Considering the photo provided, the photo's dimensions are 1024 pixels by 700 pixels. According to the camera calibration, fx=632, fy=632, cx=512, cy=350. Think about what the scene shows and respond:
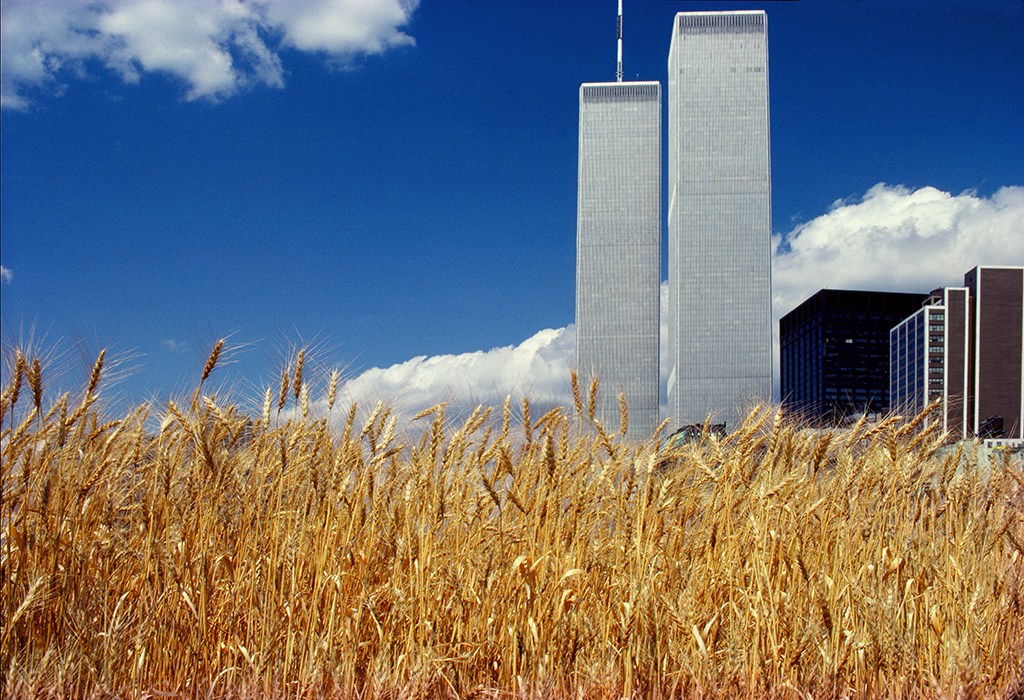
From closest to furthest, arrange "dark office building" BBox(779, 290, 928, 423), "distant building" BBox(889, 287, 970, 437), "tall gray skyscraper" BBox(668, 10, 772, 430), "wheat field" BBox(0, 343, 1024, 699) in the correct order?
"wheat field" BBox(0, 343, 1024, 699), "distant building" BBox(889, 287, 970, 437), "tall gray skyscraper" BBox(668, 10, 772, 430), "dark office building" BBox(779, 290, 928, 423)

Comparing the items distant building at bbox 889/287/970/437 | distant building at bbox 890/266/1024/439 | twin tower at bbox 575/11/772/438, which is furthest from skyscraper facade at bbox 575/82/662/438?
distant building at bbox 890/266/1024/439

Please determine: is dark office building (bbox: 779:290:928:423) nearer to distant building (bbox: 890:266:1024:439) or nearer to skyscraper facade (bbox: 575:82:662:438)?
distant building (bbox: 890:266:1024:439)

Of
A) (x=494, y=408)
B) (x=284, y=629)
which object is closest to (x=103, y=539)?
(x=284, y=629)

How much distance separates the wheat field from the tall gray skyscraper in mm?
83691

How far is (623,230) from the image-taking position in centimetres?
9400

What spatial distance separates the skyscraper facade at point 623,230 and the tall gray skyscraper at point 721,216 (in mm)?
5927

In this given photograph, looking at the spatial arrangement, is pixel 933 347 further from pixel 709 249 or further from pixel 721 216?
pixel 721 216

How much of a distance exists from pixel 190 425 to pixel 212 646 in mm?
737

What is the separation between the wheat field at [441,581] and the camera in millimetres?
1872

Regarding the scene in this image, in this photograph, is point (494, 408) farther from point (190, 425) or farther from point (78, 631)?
point (78, 631)

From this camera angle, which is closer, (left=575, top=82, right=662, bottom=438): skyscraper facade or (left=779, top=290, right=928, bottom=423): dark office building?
(left=575, top=82, right=662, bottom=438): skyscraper facade

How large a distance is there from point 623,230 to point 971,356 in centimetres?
4894

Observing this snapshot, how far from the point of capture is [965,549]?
8.45ft

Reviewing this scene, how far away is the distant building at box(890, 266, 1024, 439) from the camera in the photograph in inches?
225
